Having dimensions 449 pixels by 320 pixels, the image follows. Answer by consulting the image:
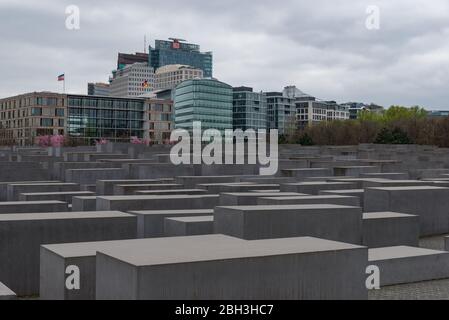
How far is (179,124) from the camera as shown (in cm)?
13338

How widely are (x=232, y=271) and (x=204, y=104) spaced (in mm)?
124374

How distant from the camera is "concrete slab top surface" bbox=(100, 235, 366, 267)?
21.9 feet

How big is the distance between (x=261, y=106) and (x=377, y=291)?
504 feet

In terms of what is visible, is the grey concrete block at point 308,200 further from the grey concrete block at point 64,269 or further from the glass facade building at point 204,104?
the glass facade building at point 204,104

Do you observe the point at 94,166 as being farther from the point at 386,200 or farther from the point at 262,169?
the point at 386,200

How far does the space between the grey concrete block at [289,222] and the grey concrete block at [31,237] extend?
2.32 meters

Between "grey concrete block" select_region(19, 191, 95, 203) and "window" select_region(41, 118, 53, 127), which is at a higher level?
"window" select_region(41, 118, 53, 127)

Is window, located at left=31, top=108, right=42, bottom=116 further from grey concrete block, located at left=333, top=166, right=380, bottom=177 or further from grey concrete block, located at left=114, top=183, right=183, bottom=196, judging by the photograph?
grey concrete block, located at left=114, top=183, right=183, bottom=196

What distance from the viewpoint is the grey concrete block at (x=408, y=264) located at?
384 inches

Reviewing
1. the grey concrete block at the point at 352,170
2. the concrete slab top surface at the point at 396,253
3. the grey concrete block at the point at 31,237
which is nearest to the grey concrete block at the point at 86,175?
the grey concrete block at the point at 352,170

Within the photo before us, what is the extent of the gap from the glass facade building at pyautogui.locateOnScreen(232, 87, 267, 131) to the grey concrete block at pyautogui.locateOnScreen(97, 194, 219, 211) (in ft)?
455

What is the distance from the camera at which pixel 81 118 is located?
115m

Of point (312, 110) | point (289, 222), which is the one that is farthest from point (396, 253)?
point (312, 110)

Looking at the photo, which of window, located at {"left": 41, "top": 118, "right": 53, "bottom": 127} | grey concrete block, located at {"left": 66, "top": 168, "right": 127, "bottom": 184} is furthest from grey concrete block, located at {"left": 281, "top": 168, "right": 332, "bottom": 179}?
window, located at {"left": 41, "top": 118, "right": 53, "bottom": 127}
